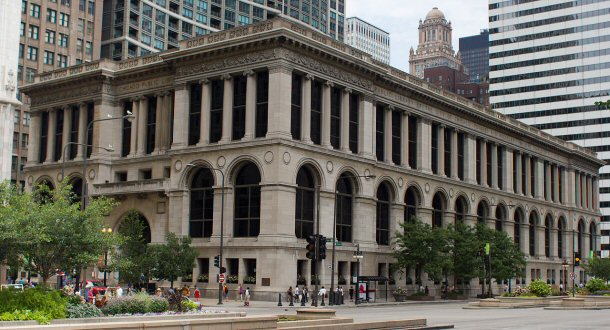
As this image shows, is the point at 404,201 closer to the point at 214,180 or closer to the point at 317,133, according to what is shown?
the point at 317,133

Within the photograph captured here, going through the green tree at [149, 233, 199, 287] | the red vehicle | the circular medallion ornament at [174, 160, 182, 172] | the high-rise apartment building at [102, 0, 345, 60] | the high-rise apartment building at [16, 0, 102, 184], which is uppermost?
the high-rise apartment building at [102, 0, 345, 60]

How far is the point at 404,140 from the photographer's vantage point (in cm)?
8519

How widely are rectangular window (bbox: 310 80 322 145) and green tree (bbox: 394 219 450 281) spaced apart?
43.9 ft

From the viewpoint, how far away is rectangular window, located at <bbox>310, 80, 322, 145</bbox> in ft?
237

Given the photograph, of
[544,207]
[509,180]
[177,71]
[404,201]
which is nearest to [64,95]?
[177,71]

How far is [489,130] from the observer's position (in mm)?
103000

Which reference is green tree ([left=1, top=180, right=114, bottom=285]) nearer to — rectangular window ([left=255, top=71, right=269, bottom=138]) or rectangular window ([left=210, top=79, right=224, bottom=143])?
rectangular window ([left=255, top=71, right=269, bottom=138])

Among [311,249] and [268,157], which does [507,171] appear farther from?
[311,249]

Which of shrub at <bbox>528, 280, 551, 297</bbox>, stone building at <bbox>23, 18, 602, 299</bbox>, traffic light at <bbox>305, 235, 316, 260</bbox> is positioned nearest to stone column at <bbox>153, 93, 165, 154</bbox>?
stone building at <bbox>23, 18, 602, 299</bbox>

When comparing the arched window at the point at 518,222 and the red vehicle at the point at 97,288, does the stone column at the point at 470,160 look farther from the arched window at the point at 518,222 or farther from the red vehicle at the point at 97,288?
the red vehicle at the point at 97,288

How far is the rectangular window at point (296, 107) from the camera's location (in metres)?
69.6

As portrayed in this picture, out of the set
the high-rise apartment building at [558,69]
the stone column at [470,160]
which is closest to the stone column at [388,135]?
the stone column at [470,160]

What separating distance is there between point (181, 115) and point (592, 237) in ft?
285

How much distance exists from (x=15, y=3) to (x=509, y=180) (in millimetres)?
75813
